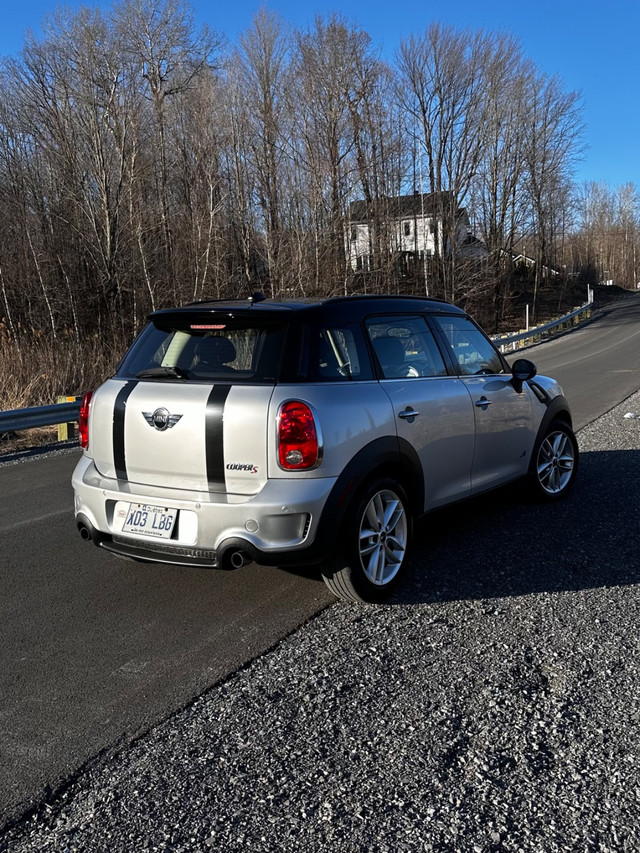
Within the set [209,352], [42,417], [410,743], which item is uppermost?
[209,352]

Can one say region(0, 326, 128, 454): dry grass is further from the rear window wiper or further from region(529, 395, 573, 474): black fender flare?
region(529, 395, 573, 474): black fender flare

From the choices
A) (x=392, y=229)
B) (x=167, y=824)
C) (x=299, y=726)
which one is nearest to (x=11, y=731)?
(x=167, y=824)

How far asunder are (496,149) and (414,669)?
45.6m

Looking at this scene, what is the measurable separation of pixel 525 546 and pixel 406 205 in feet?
111

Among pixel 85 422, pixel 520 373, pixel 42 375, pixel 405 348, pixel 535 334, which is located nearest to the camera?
pixel 85 422

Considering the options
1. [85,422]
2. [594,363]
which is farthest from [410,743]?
[594,363]

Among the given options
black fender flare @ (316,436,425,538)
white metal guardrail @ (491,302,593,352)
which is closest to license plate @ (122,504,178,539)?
black fender flare @ (316,436,425,538)

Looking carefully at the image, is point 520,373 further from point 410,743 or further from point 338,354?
point 410,743

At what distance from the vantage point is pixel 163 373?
4223mm

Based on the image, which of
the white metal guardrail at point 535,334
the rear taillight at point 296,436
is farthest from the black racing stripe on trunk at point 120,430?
the white metal guardrail at point 535,334

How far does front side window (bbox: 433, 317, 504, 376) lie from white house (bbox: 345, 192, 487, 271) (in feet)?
79.7

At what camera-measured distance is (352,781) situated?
2.65 m

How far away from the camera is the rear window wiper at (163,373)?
4172 millimetres

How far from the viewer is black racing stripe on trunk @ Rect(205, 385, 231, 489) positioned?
3.86 meters
